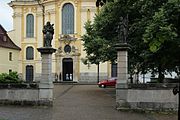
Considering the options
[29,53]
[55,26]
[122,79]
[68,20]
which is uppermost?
[68,20]

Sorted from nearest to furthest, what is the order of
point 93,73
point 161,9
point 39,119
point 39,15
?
point 39,119
point 161,9
point 93,73
point 39,15

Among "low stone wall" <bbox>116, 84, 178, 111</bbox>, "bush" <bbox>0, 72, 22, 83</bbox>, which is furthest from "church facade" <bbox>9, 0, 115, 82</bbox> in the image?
"low stone wall" <bbox>116, 84, 178, 111</bbox>

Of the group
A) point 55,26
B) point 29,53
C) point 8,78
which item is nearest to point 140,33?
point 8,78

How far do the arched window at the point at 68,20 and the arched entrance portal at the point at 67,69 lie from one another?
447 centimetres

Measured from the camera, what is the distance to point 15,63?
66.1m

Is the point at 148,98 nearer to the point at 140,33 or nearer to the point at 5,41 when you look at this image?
the point at 140,33

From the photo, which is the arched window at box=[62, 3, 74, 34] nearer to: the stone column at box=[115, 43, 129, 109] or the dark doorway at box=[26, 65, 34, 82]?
the dark doorway at box=[26, 65, 34, 82]

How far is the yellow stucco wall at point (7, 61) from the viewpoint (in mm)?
64062

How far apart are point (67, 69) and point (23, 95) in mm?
39567

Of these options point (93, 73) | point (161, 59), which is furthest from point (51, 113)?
point (93, 73)

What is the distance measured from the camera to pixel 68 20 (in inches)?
2452

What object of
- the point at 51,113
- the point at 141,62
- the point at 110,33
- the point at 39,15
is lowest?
the point at 51,113

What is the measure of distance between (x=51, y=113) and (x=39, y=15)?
4880 centimetres

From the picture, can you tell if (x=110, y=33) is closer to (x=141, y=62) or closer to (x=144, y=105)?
(x=141, y=62)
